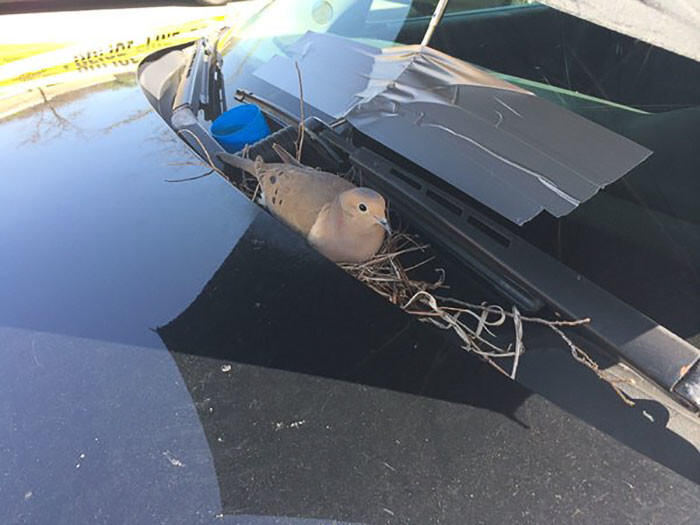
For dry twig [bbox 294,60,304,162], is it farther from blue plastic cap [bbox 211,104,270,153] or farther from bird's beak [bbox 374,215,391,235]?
bird's beak [bbox 374,215,391,235]

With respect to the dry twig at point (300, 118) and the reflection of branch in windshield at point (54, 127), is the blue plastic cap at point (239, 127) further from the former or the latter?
the reflection of branch in windshield at point (54, 127)

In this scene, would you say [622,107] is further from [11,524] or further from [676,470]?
[11,524]

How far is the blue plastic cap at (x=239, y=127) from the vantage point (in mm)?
1650

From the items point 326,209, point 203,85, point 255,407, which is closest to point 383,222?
point 326,209

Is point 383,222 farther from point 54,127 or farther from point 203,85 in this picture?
point 54,127

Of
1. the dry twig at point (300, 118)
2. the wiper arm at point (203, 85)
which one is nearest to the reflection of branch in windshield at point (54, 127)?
the wiper arm at point (203, 85)

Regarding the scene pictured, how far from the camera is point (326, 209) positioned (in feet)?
4.06

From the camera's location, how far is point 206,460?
3.00ft

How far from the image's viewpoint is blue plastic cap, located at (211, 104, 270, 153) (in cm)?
165

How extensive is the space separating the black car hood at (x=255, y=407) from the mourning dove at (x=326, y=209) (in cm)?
5

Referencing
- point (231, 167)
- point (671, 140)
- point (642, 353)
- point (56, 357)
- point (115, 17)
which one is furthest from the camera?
point (115, 17)

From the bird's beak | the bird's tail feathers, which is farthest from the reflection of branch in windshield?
the bird's beak

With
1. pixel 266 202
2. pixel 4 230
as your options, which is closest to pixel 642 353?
pixel 266 202

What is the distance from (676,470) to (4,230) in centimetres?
162
